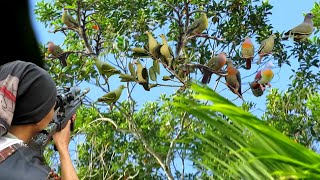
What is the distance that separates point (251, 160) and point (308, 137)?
7.39 meters

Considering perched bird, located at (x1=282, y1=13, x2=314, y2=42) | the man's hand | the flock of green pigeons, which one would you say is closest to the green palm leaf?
the man's hand

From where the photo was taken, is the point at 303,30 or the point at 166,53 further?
the point at 303,30

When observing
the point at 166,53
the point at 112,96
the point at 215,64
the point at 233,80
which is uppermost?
the point at 166,53

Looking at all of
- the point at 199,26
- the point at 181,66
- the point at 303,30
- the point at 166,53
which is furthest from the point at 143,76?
the point at 303,30

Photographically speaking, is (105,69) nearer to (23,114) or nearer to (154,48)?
(154,48)

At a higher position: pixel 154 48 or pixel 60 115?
pixel 60 115

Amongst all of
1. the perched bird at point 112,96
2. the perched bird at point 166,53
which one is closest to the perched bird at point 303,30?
the perched bird at point 166,53

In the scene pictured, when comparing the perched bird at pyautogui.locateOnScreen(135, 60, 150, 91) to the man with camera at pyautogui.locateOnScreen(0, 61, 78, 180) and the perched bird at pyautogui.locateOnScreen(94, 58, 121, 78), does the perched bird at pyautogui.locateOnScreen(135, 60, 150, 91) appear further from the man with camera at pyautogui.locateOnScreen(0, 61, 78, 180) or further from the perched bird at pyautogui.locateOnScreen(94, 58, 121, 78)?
the man with camera at pyautogui.locateOnScreen(0, 61, 78, 180)

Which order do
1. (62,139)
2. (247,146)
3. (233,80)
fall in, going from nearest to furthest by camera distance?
(247,146) → (62,139) → (233,80)

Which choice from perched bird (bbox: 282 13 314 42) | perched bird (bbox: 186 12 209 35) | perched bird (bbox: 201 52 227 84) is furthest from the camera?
perched bird (bbox: 282 13 314 42)

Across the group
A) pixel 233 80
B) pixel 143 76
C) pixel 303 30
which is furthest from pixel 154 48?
pixel 303 30

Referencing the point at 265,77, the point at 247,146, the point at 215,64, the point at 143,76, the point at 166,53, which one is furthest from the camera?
the point at 265,77

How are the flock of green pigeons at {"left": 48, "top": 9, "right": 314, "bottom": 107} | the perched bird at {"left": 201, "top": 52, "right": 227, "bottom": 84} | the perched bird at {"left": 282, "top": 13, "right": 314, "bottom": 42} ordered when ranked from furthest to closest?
the perched bird at {"left": 282, "top": 13, "right": 314, "bottom": 42}
the perched bird at {"left": 201, "top": 52, "right": 227, "bottom": 84}
the flock of green pigeons at {"left": 48, "top": 9, "right": 314, "bottom": 107}

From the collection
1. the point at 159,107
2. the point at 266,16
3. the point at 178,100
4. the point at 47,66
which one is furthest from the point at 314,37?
the point at 178,100
